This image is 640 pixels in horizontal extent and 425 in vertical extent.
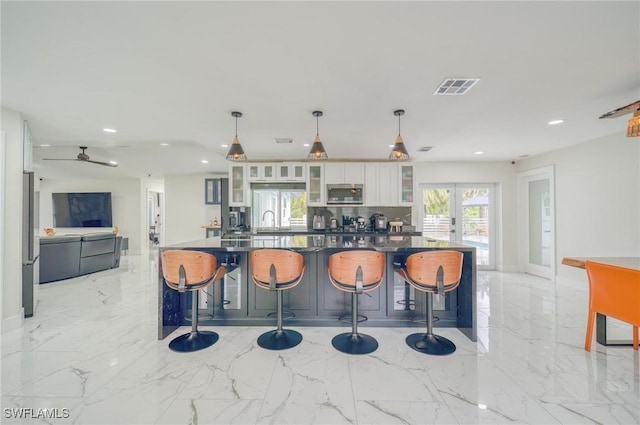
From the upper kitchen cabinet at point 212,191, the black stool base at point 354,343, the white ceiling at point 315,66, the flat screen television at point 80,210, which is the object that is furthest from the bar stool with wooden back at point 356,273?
the flat screen television at point 80,210

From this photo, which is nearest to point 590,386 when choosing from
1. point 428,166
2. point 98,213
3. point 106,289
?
point 428,166

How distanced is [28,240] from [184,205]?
16.4 ft

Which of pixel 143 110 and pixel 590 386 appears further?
pixel 143 110

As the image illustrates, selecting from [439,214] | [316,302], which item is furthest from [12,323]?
[439,214]

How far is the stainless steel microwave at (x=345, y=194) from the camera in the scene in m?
5.52

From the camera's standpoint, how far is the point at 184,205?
805 cm

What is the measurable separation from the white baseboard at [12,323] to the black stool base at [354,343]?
3.50 m

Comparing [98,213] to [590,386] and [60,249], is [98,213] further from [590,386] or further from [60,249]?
[590,386]

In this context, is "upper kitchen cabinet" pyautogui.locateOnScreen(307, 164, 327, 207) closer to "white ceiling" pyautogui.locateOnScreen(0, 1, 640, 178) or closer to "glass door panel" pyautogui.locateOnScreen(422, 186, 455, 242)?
"white ceiling" pyautogui.locateOnScreen(0, 1, 640, 178)

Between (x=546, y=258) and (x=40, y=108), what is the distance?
831cm

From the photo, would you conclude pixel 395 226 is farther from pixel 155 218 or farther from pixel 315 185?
pixel 155 218

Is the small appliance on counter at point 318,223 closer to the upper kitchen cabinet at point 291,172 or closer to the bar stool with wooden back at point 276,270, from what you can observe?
the upper kitchen cabinet at point 291,172

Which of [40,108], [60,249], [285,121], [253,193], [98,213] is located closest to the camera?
[40,108]

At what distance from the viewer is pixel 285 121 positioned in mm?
3404
